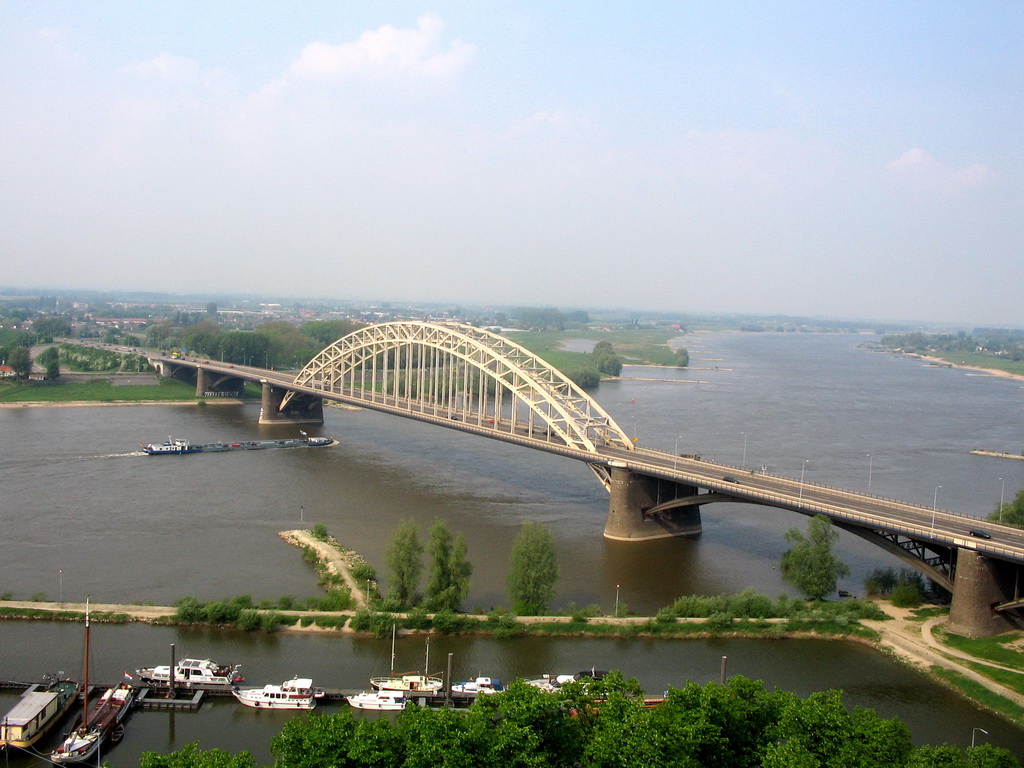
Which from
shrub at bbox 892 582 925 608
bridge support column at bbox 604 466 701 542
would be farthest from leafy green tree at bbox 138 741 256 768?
bridge support column at bbox 604 466 701 542

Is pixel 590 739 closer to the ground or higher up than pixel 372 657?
higher up

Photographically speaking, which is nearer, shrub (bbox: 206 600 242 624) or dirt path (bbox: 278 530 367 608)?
shrub (bbox: 206 600 242 624)

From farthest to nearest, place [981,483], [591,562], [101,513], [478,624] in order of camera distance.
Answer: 1. [981,483]
2. [101,513]
3. [591,562]
4. [478,624]

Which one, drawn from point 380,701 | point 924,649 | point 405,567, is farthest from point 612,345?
point 380,701

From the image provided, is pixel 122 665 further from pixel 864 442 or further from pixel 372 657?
A: pixel 864 442

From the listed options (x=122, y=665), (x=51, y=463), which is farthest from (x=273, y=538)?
(x=51, y=463)

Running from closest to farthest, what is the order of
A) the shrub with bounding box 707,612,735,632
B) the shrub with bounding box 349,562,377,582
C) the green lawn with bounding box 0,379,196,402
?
the shrub with bounding box 707,612,735,632
the shrub with bounding box 349,562,377,582
the green lawn with bounding box 0,379,196,402

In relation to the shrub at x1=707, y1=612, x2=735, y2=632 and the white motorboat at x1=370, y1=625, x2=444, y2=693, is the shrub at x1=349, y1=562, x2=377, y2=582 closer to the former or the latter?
the white motorboat at x1=370, y1=625, x2=444, y2=693
